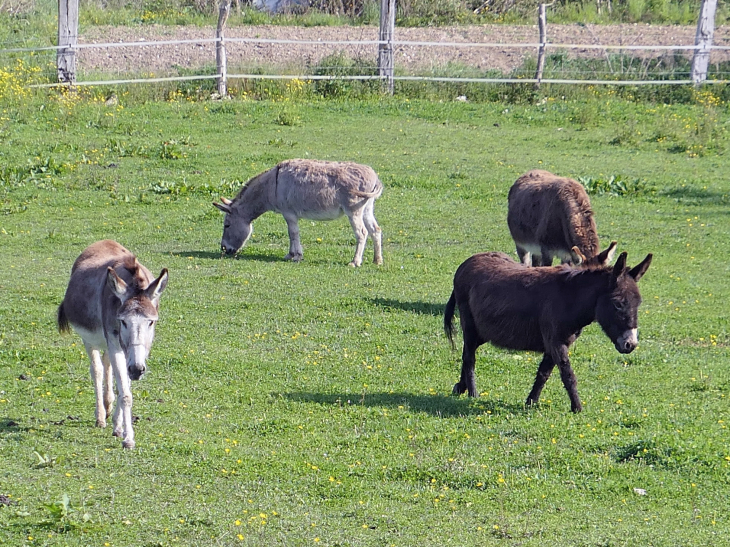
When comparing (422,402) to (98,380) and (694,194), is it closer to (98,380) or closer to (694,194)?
(98,380)

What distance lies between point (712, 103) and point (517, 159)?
23.4ft

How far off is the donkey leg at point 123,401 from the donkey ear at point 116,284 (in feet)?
1.63

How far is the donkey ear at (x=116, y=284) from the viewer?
22.0 ft

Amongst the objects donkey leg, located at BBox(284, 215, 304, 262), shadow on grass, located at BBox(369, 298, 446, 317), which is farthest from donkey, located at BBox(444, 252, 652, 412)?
donkey leg, located at BBox(284, 215, 304, 262)

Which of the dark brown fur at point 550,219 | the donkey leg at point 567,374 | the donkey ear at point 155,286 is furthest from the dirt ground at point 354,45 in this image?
the donkey ear at point 155,286

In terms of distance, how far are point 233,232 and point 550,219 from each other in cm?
525

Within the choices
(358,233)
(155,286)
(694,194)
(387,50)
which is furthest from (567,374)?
A: (387,50)

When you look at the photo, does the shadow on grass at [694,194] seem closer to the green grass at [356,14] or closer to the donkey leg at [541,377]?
the donkey leg at [541,377]

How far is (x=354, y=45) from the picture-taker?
98.1 feet

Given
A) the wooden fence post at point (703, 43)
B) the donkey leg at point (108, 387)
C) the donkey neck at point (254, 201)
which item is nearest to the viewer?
the donkey leg at point (108, 387)

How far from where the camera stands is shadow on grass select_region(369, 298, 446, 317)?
11.6 m

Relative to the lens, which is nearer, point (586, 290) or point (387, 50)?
point (586, 290)

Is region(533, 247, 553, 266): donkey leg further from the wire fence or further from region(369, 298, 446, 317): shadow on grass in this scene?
the wire fence

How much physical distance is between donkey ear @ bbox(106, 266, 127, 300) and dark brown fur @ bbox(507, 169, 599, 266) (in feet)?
17.8
